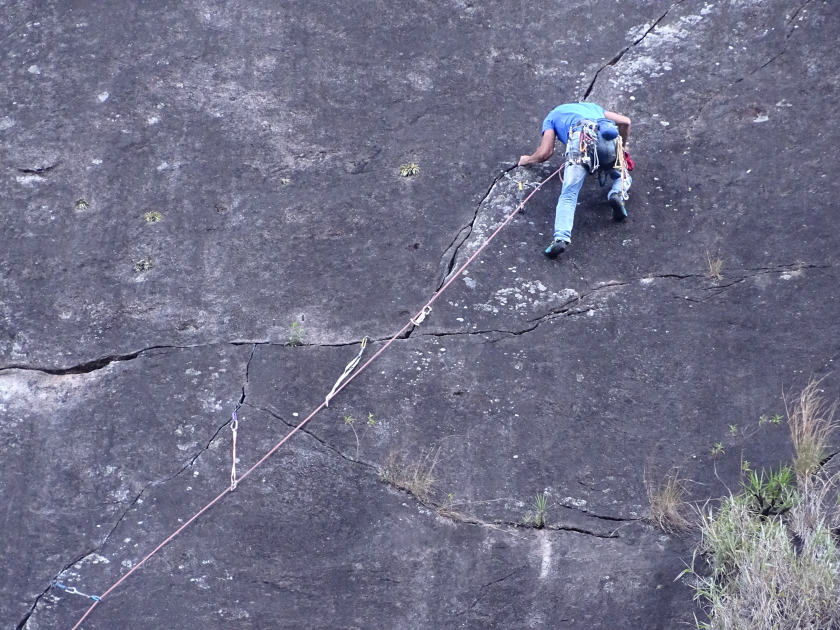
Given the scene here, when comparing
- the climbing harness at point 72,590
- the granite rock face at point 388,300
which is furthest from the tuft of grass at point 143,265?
the climbing harness at point 72,590

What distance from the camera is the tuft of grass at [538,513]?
454cm

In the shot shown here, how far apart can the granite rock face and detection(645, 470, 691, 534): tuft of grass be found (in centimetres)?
7

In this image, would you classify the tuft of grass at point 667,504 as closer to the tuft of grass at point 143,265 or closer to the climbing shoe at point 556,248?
the climbing shoe at point 556,248

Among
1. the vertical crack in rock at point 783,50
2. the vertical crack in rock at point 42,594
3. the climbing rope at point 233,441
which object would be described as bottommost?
the vertical crack in rock at point 42,594

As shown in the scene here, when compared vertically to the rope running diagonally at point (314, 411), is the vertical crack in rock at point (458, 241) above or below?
above

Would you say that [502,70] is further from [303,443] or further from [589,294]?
[303,443]

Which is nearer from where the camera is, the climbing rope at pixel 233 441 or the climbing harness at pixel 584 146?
the climbing rope at pixel 233 441

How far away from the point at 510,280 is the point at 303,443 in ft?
5.19

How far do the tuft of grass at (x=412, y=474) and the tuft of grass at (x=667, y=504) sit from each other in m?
1.11

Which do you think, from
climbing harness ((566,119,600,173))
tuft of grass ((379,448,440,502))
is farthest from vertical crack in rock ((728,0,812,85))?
tuft of grass ((379,448,440,502))

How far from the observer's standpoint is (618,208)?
5.48 meters

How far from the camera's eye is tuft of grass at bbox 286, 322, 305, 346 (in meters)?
5.13

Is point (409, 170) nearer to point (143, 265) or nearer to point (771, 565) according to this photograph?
point (143, 265)

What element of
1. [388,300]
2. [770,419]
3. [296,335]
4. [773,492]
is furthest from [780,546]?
[296,335]
